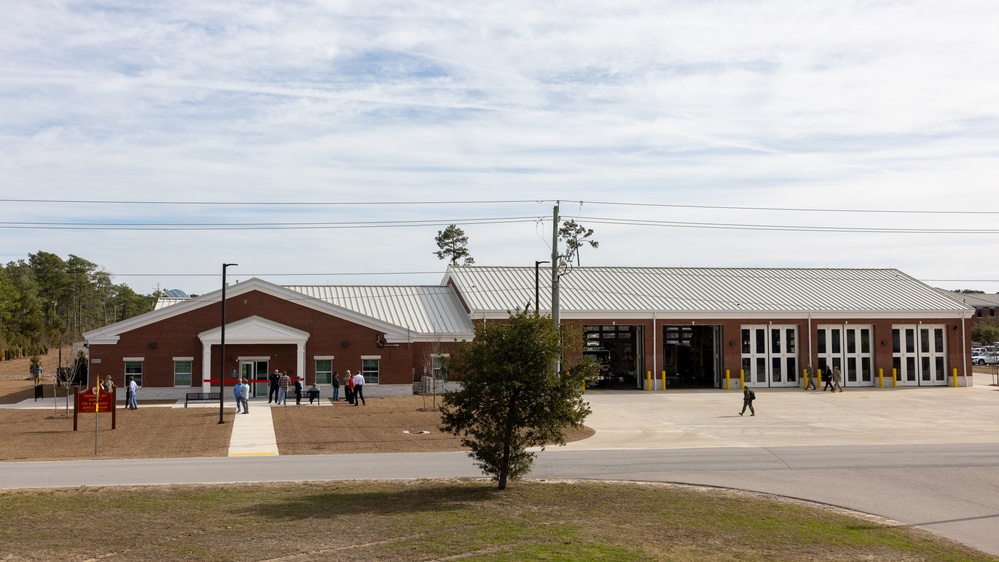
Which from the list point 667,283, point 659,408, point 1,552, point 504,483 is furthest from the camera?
point 667,283

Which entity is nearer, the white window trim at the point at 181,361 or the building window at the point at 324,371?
the white window trim at the point at 181,361

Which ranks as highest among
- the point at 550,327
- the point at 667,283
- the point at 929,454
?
the point at 667,283

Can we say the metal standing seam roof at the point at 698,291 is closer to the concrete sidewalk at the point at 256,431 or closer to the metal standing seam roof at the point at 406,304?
the metal standing seam roof at the point at 406,304

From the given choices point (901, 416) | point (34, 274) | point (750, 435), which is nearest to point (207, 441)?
point (750, 435)

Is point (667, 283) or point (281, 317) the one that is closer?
point (281, 317)

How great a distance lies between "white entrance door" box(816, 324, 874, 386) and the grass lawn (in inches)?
1524

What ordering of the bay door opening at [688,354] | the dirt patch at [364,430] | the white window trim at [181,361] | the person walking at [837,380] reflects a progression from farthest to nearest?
the bay door opening at [688,354] → the person walking at [837,380] → the white window trim at [181,361] → the dirt patch at [364,430]

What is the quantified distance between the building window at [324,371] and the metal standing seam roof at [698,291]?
8916 mm

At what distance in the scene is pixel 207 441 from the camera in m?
27.8

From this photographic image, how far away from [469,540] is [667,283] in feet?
150

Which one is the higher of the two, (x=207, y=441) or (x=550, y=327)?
(x=550, y=327)

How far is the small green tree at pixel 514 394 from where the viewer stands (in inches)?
719

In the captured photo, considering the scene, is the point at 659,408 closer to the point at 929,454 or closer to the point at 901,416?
the point at 901,416

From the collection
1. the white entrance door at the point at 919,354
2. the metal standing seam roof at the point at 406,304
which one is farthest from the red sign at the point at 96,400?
the white entrance door at the point at 919,354
